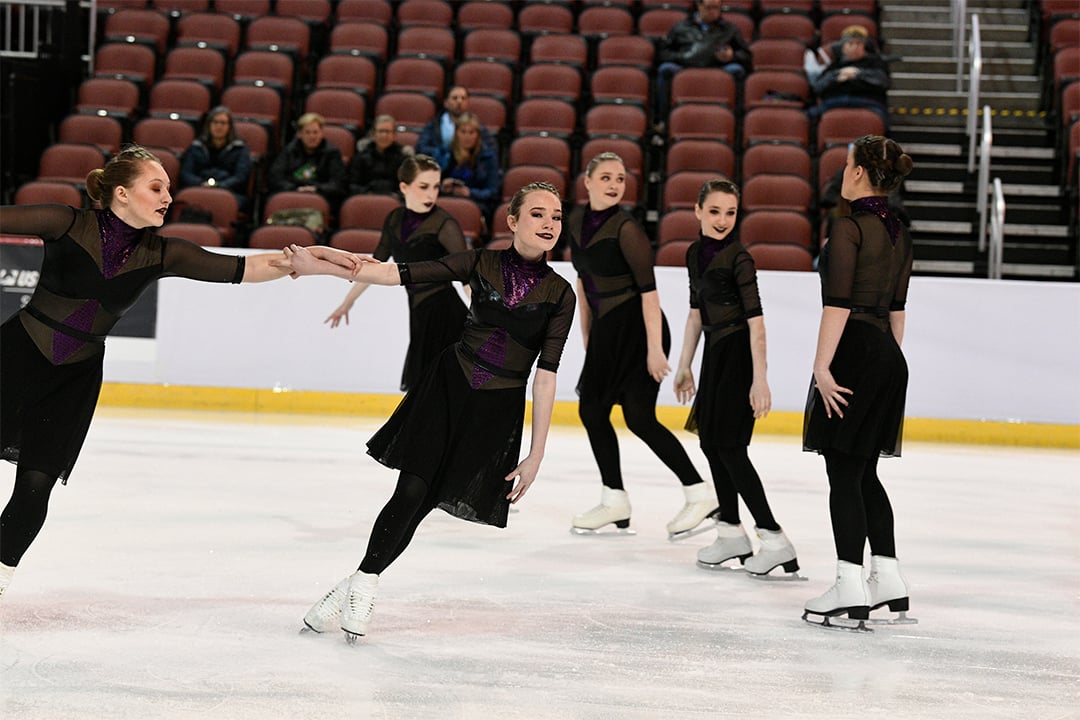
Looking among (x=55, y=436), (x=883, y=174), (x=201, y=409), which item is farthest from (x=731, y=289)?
(x=201, y=409)

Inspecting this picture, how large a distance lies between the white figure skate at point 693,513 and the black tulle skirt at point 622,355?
41 cm

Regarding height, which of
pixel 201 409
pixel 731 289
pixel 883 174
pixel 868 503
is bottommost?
pixel 201 409

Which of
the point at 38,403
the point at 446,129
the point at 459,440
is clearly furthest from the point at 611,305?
the point at 446,129

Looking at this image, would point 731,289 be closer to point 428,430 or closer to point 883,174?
point 883,174

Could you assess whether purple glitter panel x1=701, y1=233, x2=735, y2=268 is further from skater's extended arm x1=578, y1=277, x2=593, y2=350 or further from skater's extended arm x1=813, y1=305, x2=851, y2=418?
skater's extended arm x1=813, y1=305, x2=851, y2=418

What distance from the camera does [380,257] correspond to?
5438mm

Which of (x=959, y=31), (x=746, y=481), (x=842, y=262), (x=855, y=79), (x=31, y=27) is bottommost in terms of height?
(x=746, y=481)

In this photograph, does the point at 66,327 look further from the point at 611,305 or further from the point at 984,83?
the point at 984,83

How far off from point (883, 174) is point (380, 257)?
93.5 inches

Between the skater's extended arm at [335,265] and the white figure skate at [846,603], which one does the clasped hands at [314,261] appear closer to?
the skater's extended arm at [335,265]

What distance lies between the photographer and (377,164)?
32.1ft

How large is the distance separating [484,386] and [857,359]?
1.05m

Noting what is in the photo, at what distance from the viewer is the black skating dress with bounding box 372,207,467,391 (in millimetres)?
5320

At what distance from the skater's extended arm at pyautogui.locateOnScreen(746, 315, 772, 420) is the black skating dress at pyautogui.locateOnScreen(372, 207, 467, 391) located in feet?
4.62
